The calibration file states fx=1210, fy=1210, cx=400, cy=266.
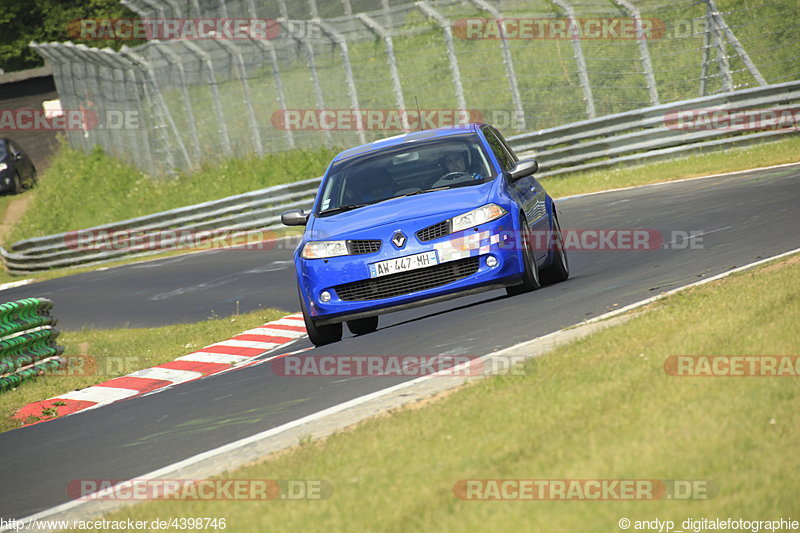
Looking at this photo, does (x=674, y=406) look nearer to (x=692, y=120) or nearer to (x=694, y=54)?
(x=692, y=120)

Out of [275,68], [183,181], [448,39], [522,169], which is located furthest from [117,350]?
[183,181]

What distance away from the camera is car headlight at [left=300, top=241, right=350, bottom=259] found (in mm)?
10297

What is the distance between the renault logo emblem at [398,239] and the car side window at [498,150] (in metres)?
1.61

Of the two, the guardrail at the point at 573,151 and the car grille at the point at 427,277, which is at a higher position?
the car grille at the point at 427,277

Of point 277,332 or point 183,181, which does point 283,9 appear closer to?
point 183,181

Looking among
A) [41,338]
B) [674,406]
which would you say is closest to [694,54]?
[41,338]

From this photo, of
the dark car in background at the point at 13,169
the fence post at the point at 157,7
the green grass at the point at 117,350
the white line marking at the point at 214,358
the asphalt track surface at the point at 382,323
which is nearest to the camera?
the asphalt track surface at the point at 382,323

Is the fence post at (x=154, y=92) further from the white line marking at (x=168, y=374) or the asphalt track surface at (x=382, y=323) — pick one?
the white line marking at (x=168, y=374)

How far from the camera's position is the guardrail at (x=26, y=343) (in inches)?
499

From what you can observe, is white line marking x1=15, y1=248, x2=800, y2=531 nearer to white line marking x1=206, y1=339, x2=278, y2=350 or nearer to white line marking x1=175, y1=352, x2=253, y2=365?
white line marking x1=175, y1=352, x2=253, y2=365

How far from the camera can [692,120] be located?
72.9 ft

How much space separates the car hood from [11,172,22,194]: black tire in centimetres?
3190

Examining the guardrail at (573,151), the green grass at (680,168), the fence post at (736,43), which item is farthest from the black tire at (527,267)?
the fence post at (736,43)

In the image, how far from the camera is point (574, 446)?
16.7 ft
